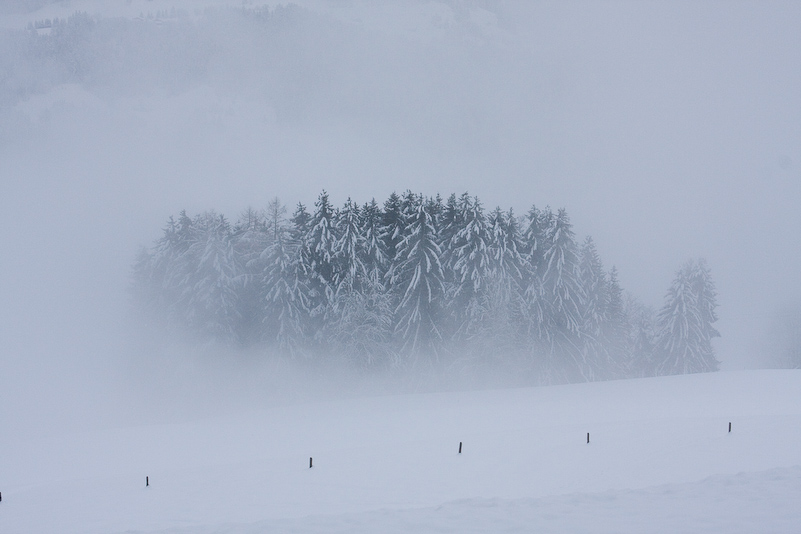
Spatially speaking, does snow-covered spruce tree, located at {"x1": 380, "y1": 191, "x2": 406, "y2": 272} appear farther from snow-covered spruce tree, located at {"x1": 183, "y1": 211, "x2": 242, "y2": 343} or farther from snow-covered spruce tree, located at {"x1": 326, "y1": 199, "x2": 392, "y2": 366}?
snow-covered spruce tree, located at {"x1": 183, "y1": 211, "x2": 242, "y2": 343}

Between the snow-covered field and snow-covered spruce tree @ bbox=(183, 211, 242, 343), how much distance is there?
12.2 meters

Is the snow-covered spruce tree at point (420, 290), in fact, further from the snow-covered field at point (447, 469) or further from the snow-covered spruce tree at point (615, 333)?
the snow-covered spruce tree at point (615, 333)

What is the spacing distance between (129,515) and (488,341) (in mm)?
27739

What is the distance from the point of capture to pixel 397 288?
40.2m

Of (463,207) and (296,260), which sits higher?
(463,207)

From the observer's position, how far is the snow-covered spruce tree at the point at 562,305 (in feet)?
133

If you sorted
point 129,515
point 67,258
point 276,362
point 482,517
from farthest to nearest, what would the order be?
1. point 67,258
2. point 276,362
3. point 129,515
4. point 482,517

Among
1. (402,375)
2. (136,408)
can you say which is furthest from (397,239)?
(136,408)

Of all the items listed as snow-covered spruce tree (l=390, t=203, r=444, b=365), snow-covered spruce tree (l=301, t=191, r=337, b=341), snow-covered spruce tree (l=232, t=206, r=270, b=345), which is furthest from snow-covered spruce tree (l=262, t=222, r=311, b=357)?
snow-covered spruce tree (l=390, t=203, r=444, b=365)

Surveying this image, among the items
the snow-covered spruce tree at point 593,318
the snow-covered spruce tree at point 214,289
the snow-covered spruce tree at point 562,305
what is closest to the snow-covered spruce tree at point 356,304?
the snow-covered spruce tree at point 214,289

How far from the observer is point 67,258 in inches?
3447

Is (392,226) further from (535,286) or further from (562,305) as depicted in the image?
(562,305)

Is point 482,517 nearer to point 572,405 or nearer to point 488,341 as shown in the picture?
point 572,405

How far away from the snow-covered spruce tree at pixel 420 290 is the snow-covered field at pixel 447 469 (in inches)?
403
